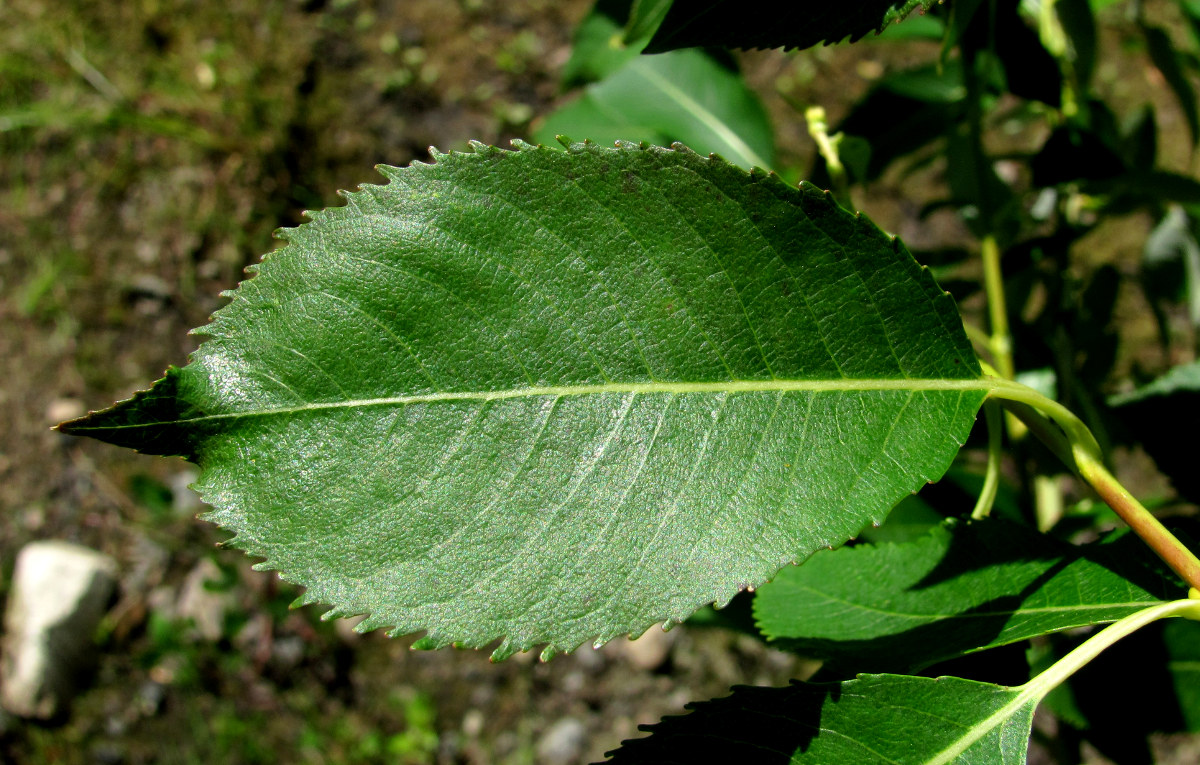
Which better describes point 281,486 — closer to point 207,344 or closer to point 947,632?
point 207,344

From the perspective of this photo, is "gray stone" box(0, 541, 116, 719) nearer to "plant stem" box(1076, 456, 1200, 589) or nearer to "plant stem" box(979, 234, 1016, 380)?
"plant stem" box(979, 234, 1016, 380)

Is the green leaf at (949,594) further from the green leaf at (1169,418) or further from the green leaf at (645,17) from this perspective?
the green leaf at (645,17)

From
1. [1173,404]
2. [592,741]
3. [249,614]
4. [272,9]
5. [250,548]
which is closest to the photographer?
[250,548]

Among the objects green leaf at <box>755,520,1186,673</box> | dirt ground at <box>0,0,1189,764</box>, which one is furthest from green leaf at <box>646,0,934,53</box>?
dirt ground at <box>0,0,1189,764</box>

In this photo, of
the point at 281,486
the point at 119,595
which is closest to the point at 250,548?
the point at 281,486

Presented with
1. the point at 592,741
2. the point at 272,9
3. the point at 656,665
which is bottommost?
the point at 592,741

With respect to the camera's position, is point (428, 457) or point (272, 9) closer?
point (428, 457)

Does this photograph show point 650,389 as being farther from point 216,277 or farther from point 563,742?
point 216,277

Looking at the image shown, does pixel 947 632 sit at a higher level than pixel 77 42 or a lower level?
lower
